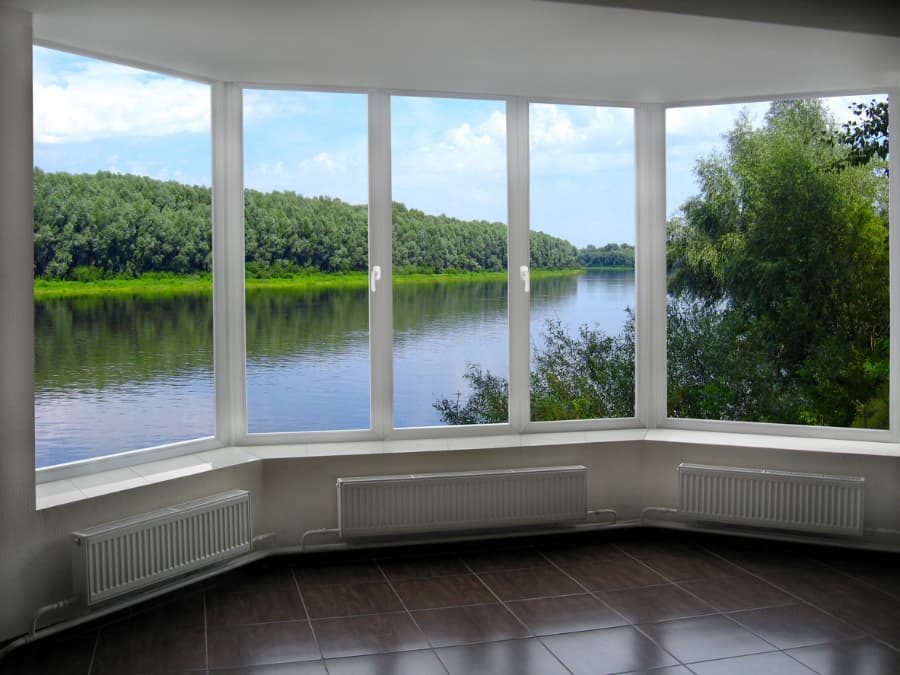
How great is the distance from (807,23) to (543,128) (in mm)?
1844

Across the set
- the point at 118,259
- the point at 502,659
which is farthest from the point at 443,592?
the point at 118,259

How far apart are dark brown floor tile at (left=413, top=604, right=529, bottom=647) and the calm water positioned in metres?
1.42

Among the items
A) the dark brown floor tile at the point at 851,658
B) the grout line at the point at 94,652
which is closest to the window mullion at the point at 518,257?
the dark brown floor tile at the point at 851,658

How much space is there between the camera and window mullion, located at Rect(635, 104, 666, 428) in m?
5.46

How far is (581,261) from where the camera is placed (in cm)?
546

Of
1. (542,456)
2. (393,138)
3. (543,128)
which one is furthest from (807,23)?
(542,456)

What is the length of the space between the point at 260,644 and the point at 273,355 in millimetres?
1786

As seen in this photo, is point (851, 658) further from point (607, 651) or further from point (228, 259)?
point (228, 259)

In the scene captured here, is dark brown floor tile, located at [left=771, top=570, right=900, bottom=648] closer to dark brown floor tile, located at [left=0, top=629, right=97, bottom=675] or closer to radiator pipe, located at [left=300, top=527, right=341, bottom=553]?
radiator pipe, located at [left=300, top=527, right=341, bottom=553]

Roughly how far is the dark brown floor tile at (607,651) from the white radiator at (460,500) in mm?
1209

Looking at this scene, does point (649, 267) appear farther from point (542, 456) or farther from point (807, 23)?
point (807, 23)

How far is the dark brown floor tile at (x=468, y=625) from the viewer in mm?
3738

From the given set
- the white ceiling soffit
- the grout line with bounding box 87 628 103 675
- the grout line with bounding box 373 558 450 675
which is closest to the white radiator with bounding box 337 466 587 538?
the grout line with bounding box 373 558 450 675

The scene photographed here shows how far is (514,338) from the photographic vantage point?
211 inches
